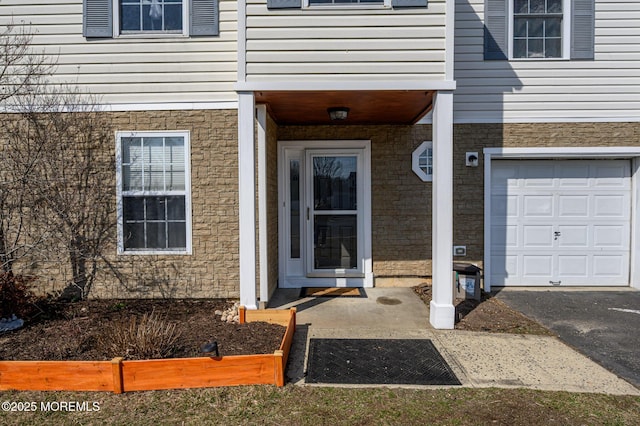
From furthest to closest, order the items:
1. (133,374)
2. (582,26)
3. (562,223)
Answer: (562,223) → (582,26) → (133,374)

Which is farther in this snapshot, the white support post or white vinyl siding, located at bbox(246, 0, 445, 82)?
the white support post

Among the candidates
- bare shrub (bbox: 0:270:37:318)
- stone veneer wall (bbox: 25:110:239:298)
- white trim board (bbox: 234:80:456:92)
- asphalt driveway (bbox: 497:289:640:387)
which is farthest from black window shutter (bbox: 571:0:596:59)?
Answer: bare shrub (bbox: 0:270:37:318)

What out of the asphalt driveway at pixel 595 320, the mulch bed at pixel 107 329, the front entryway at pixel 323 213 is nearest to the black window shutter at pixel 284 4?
the front entryway at pixel 323 213

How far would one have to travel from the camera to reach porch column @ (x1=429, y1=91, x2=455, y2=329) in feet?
14.6

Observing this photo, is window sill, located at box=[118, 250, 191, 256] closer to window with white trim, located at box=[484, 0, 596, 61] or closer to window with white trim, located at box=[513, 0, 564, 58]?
window with white trim, located at box=[484, 0, 596, 61]

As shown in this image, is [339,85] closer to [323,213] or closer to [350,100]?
[350,100]

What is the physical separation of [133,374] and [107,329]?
124cm

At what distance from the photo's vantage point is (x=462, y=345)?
4.04 metres

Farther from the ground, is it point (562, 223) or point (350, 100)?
point (350, 100)

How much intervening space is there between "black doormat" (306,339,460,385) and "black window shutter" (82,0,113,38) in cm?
514

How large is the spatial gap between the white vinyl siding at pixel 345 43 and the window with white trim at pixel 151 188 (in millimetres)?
1779

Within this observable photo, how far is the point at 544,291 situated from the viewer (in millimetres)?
6250

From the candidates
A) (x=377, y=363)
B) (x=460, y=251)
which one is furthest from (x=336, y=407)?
(x=460, y=251)

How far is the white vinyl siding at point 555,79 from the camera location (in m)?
6.12
